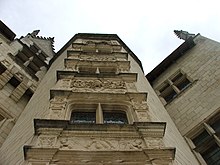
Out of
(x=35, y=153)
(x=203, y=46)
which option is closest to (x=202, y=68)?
(x=203, y=46)

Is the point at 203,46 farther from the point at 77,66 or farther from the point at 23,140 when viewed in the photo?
the point at 23,140

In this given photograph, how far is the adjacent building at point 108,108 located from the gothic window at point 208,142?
0.03 metres

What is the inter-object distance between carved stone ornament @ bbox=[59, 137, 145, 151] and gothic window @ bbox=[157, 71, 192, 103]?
24.2 feet

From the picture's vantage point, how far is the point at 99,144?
7.15 m

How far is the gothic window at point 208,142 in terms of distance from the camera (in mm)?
10226

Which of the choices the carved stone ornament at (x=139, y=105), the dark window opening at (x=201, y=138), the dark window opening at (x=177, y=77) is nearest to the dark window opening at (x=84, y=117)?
the carved stone ornament at (x=139, y=105)

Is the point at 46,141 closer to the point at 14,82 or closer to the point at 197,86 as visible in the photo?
the point at 14,82

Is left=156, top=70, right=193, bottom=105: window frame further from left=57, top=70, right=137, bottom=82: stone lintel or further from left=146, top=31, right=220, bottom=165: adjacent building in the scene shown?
left=57, top=70, right=137, bottom=82: stone lintel

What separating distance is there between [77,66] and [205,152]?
5806mm

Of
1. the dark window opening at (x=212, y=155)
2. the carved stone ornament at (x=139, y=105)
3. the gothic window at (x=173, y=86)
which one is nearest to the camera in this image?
the carved stone ornament at (x=139, y=105)

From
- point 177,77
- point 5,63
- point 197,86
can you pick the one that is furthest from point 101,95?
point 177,77

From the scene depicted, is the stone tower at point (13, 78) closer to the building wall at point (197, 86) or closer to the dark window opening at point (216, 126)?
the building wall at point (197, 86)

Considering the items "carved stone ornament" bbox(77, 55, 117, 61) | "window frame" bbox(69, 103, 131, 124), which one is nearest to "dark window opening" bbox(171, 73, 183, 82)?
"carved stone ornament" bbox(77, 55, 117, 61)

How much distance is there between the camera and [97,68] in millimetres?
13430
